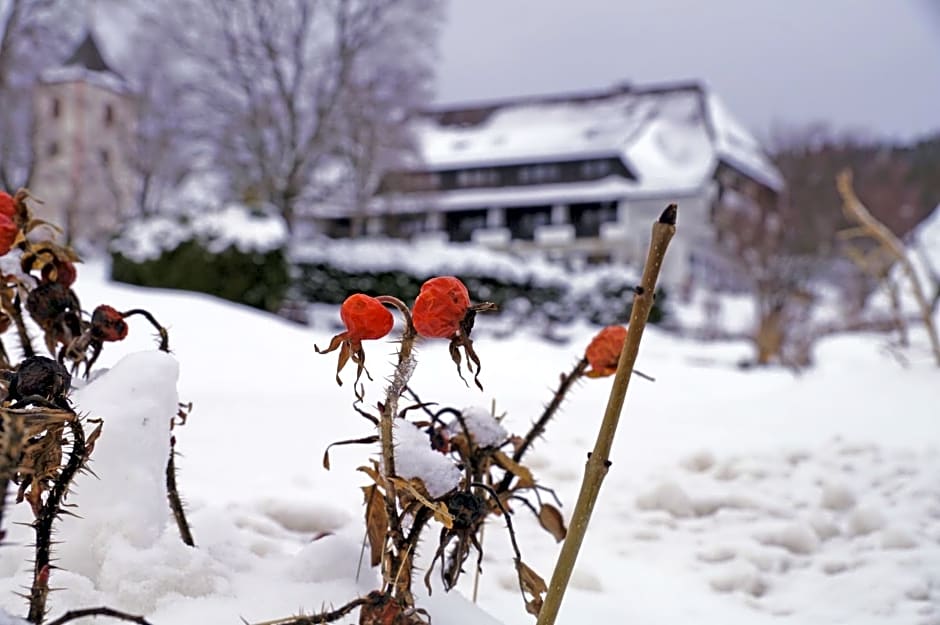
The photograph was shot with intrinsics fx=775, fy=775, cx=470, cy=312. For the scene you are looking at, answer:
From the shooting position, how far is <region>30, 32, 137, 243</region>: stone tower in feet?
69.9

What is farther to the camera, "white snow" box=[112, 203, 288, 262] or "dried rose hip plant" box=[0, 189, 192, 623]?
"white snow" box=[112, 203, 288, 262]

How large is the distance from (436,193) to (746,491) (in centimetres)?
1913

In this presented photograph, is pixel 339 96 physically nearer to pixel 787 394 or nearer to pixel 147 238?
pixel 147 238

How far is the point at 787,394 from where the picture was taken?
3.24 m

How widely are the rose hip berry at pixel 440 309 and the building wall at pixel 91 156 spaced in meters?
22.2

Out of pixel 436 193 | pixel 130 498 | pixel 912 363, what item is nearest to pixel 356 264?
pixel 436 193

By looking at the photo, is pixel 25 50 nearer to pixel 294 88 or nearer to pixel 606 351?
pixel 294 88

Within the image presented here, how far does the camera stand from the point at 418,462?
65 cm

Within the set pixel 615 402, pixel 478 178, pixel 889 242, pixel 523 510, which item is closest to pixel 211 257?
pixel 889 242

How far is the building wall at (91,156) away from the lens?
2122 cm

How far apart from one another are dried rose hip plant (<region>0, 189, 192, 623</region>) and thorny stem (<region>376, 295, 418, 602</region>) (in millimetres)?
200

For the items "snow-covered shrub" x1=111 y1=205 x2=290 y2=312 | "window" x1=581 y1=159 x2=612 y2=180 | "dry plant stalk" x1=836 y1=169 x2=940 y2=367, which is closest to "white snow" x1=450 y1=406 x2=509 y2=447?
"dry plant stalk" x1=836 y1=169 x2=940 y2=367

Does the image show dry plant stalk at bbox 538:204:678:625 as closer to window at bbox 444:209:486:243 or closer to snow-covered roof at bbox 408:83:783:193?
snow-covered roof at bbox 408:83:783:193

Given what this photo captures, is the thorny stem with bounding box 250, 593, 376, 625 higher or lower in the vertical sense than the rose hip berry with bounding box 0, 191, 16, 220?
lower
